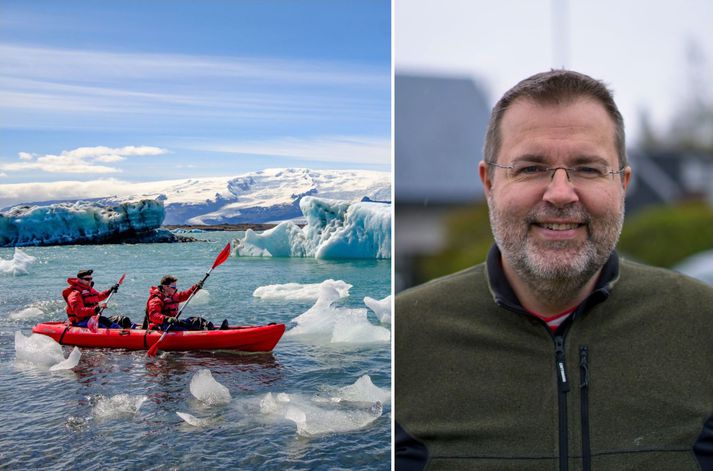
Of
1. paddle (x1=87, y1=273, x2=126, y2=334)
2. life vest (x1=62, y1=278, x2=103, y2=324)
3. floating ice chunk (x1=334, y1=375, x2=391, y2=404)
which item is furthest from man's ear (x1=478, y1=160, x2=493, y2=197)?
life vest (x1=62, y1=278, x2=103, y2=324)

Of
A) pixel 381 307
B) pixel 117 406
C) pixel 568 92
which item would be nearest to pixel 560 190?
pixel 568 92

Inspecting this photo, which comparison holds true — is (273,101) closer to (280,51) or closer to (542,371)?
(280,51)

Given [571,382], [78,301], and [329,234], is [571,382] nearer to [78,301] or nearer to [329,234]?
[329,234]

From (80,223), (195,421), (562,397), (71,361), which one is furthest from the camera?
(80,223)

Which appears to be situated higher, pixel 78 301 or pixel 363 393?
pixel 78 301

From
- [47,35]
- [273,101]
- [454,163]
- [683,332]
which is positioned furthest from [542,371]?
[47,35]

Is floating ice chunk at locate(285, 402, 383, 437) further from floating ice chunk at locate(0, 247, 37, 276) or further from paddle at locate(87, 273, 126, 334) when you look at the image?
floating ice chunk at locate(0, 247, 37, 276)
